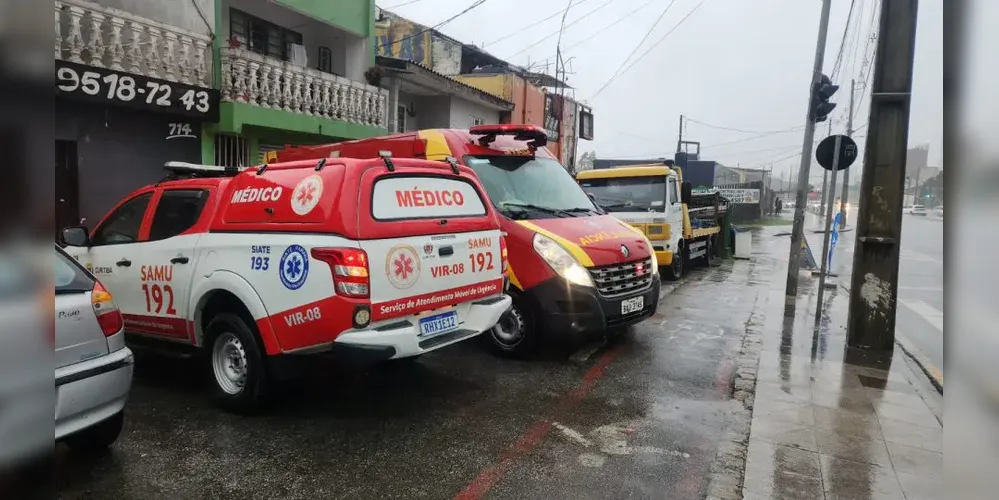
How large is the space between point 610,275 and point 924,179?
16.1ft

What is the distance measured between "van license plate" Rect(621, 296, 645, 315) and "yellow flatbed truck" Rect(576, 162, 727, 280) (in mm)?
5187

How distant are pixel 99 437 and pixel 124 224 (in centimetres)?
244

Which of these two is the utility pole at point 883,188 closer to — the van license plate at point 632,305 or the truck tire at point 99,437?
the van license plate at point 632,305

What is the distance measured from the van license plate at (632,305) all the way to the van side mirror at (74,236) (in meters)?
4.93

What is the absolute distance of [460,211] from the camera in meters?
4.96

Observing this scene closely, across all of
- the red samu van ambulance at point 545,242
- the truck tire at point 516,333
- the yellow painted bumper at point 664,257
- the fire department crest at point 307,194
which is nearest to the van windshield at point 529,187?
the red samu van ambulance at point 545,242

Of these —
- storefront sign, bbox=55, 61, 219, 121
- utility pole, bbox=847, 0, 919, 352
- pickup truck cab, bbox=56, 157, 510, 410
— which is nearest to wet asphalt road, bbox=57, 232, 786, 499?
pickup truck cab, bbox=56, 157, 510, 410

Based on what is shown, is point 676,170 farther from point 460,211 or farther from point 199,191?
point 199,191

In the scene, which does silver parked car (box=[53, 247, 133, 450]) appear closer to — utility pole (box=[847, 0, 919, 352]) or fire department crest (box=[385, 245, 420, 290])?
fire department crest (box=[385, 245, 420, 290])

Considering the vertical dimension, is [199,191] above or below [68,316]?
above

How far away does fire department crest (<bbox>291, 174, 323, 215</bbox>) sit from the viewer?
418 cm

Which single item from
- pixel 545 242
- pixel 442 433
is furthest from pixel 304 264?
pixel 545 242

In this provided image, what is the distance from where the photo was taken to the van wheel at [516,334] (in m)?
6.00

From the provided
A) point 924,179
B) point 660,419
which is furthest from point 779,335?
point 924,179
